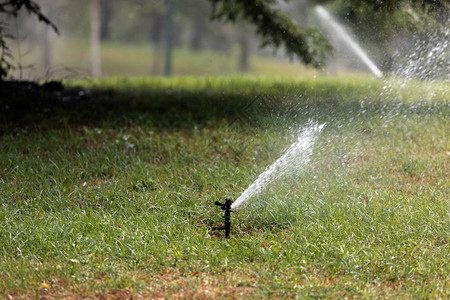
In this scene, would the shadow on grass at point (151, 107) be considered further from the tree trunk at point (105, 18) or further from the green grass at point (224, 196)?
the tree trunk at point (105, 18)

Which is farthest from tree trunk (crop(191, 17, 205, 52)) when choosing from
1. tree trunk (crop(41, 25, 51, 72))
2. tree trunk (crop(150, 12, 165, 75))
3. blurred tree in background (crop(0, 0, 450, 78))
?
tree trunk (crop(41, 25, 51, 72))

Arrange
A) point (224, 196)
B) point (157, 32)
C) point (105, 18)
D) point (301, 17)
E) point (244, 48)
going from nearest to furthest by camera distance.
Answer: point (224, 196) → point (301, 17) → point (157, 32) → point (244, 48) → point (105, 18)

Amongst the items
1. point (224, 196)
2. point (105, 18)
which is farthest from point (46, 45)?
point (224, 196)

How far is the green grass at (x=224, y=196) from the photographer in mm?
3027

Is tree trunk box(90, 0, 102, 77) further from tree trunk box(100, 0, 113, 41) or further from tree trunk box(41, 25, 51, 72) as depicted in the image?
tree trunk box(41, 25, 51, 72)

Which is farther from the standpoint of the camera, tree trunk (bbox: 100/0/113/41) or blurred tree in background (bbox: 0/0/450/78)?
tree trunk (bbox: 100/0/113/41)

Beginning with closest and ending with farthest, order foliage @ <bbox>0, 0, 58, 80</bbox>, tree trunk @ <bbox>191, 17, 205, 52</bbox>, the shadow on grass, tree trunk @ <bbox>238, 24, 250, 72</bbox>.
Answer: the shadow on grass → foliage @ <bbox>0, 0, 58, 80</bbox> → tree trunk @ <bbox>238, 24, 250, 72</bbox> → tree trunk @ <bbox>191, 17, 205, 52</bbox>

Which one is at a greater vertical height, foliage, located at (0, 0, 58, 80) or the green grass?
foliage, located at (0, 0, 58, 80)

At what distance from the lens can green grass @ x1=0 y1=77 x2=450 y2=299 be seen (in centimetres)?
303

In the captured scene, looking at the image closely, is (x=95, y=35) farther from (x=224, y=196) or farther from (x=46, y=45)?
(x=224, y=196)

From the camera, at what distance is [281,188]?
4305 mm

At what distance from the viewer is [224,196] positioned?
4211 millimetres

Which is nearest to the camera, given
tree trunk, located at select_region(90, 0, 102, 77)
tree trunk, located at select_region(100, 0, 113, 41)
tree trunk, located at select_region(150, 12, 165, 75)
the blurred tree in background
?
the blurred tree in background

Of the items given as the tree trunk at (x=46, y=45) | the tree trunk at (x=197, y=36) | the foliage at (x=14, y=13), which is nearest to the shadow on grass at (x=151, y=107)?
the foliage at (x=14, y=13)
